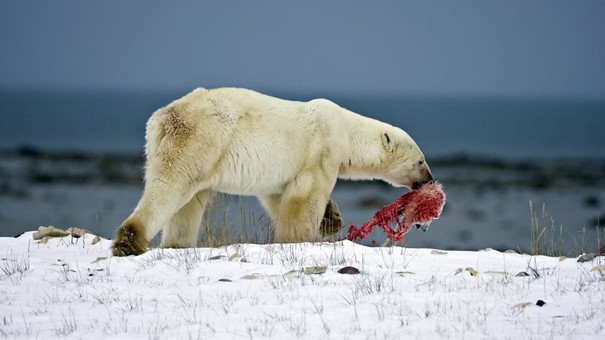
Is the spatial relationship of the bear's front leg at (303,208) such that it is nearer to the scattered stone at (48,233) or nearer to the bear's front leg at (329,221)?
the bear's front leg at (329,221)

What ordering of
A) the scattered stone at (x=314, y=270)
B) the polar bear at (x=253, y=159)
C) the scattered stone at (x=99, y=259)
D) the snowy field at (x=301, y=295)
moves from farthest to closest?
1. the polar bear at (x=253, y=159)
2. the scattered stone at (x=99, y=259)
3. the scattered stone at (x=314, y=270)
4. the snowy field at (x=301, y=295)

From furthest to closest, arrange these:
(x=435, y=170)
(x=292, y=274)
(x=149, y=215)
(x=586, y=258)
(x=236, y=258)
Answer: (x=435, y=170) < (x=149, y=215) < (x=586, y=258) < (x=236, y=258) < (x=292, y=274)

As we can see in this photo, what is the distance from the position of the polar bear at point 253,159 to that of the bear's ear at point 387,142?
13mm

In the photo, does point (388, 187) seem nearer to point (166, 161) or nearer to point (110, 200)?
point (110, 200)

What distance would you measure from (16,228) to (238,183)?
18949 mm

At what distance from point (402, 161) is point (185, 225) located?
2.99m

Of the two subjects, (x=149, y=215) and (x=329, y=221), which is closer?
(x=149, y=215)

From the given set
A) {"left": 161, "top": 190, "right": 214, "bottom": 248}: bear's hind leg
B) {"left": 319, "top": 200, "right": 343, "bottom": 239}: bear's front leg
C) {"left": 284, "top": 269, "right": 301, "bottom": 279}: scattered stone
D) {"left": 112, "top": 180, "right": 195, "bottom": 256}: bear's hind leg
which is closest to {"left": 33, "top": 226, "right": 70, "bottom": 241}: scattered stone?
{"left": 161, "top": 190, "right": 214, "bottom": 248}: bear's hind leg

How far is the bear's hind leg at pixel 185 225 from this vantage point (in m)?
9.78

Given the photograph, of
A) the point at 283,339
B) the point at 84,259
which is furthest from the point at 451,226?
the point at 283,339

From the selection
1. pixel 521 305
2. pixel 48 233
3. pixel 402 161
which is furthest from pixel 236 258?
pixel 402 161

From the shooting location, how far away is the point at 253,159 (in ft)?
31.9

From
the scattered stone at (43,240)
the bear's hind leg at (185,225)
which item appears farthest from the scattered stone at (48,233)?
the bear's hind leg at (185,225)

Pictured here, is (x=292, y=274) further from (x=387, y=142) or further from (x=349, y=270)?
(x=387, y=142)
